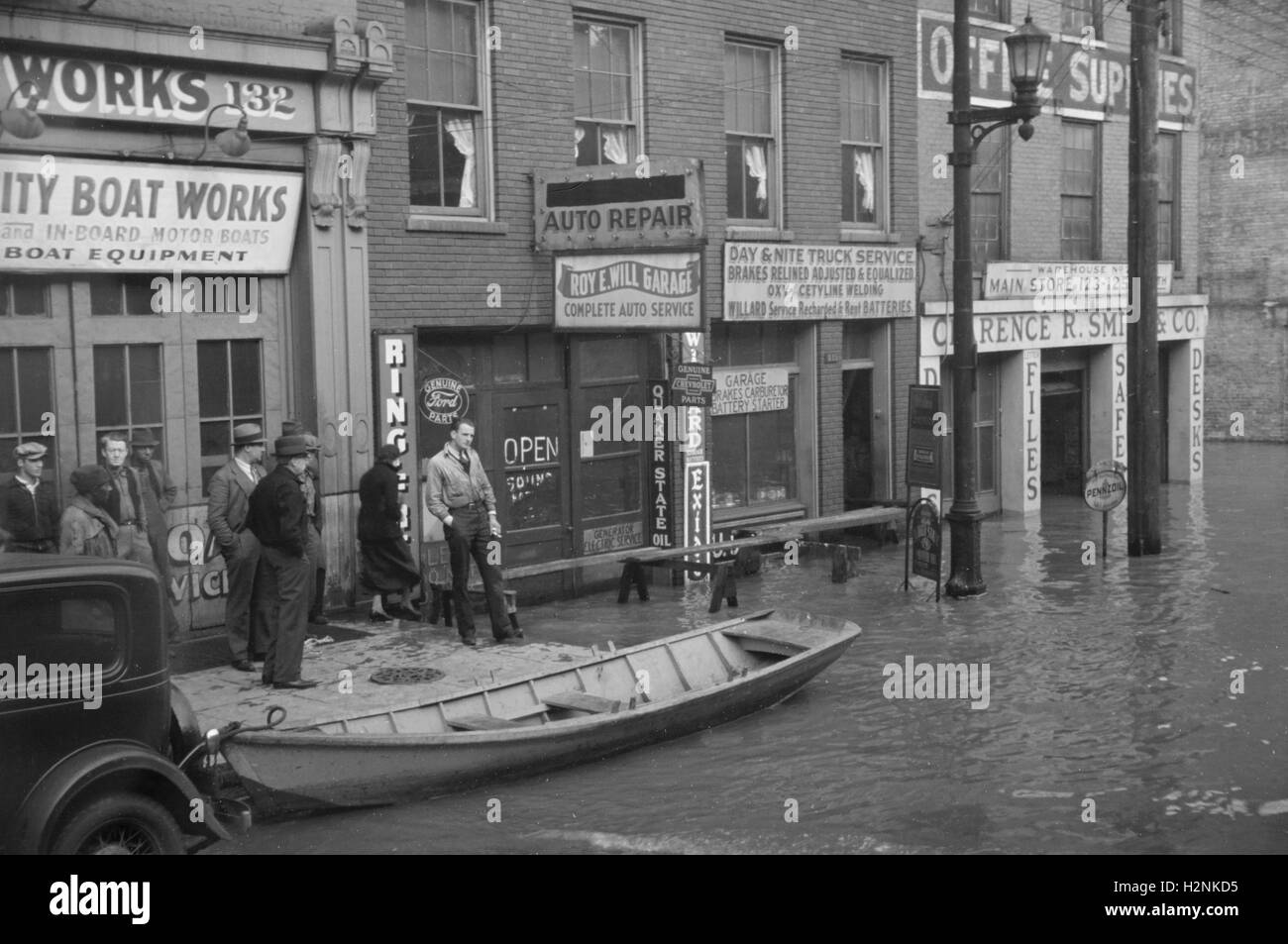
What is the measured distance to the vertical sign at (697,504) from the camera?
1816 centimetres

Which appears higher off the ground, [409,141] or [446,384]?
[409,141]

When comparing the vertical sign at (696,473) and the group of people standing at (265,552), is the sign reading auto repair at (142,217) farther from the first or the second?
the vertical sign at (696,473)

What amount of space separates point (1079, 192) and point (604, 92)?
35.7 feet

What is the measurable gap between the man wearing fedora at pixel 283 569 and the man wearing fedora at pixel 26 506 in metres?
1.82

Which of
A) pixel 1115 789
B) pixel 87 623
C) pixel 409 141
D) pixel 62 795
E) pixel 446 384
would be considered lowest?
pixel 1115 789

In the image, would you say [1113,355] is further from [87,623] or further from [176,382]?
[87,623]

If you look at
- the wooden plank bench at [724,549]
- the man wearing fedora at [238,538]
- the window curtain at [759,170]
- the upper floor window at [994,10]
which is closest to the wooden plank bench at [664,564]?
the wooden plank bench at [724,549]

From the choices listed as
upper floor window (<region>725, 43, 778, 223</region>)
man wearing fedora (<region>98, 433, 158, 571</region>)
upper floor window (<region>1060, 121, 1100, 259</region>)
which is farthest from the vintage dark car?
upper floor window (<region>1060, 121, 1100, 259</region>)

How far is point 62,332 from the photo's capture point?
12844 millimetres

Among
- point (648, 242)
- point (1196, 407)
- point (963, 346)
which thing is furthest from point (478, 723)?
point (1196, 407)

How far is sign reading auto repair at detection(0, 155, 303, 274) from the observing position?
12.5m

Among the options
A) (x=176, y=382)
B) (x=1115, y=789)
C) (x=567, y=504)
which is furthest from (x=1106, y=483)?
(x=176, y=382)

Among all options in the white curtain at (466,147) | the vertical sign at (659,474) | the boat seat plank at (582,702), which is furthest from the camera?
the vertical sign at (659,474)

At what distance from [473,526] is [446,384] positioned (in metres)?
2.70
